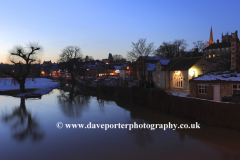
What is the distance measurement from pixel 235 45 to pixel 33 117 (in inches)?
962

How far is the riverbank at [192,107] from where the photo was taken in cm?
1383

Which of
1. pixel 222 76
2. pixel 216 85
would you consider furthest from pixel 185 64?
pixel 216 85

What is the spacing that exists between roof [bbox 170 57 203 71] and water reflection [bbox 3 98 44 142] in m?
22.3

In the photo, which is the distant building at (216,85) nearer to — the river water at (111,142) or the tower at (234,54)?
the tower at (234,54)

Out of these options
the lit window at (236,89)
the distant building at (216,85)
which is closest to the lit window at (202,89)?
the distant building at (216,85)

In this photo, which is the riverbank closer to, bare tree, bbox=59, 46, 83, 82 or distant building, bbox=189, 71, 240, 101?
distant building, bbox=189, 71, 240, 101

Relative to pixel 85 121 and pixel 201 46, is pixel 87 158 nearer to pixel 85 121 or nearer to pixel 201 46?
pixel 85 121

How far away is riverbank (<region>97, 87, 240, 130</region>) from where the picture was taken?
45.4 feet

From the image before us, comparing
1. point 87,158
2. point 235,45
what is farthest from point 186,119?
point 235,45

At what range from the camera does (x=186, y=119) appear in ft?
55.6

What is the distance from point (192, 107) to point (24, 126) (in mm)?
13881

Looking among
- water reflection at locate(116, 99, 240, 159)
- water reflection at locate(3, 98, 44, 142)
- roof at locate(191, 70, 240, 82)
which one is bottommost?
water reflection at locate(116, 99, 240, 159)

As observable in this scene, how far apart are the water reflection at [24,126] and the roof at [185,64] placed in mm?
22333

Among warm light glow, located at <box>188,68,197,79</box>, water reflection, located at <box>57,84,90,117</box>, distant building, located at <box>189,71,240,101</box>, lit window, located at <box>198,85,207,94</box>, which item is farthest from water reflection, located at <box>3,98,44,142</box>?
warm light glow, located at <box>188,68,197,79</box>
